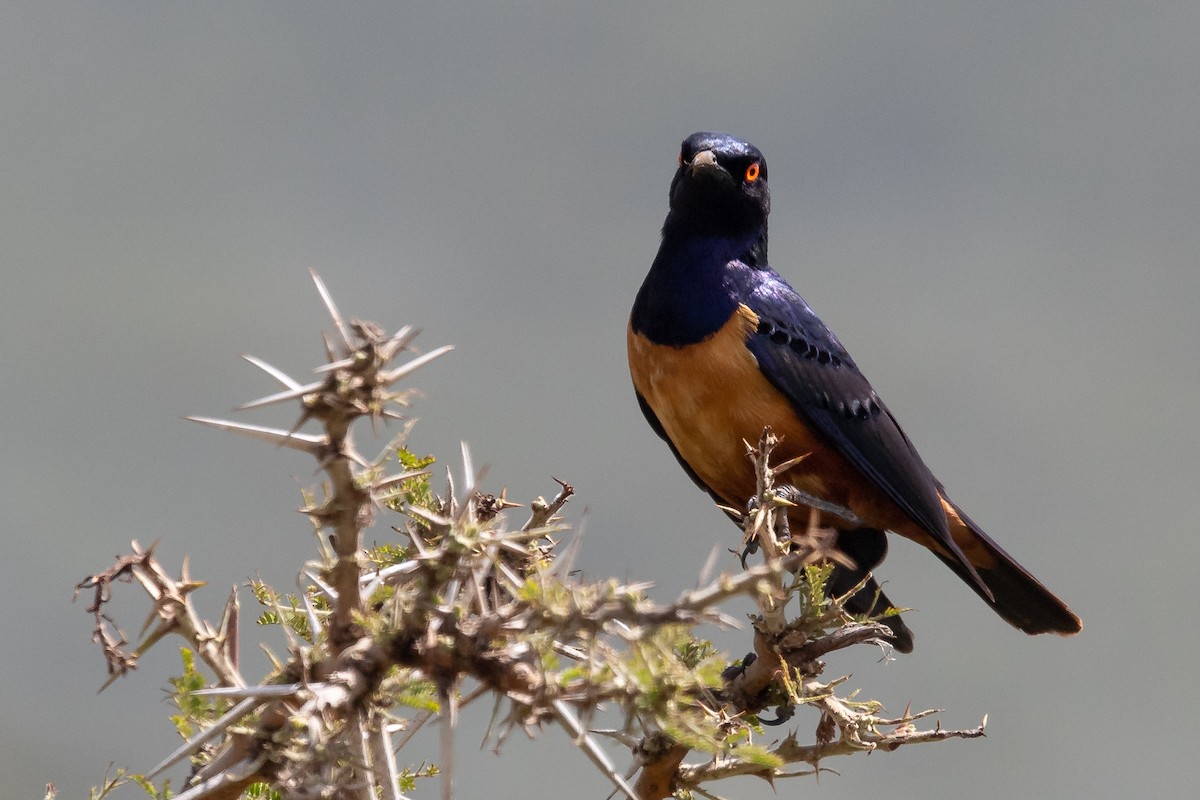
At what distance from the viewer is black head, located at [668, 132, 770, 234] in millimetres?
4203

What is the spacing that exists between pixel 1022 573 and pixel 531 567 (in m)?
2.63

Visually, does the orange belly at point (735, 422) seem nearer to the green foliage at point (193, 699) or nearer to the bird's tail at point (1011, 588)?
the bird's tail at point (1011, 588)

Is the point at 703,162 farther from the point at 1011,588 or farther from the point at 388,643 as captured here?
the point at 388,643

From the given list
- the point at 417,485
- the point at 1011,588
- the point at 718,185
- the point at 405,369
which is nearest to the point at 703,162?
the point at 718,185

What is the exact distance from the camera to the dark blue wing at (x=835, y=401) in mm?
3791

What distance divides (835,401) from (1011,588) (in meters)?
0.87

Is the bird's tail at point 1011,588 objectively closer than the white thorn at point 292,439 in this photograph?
No

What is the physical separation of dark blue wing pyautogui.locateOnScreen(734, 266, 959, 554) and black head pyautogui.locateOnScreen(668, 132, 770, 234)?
255 mm

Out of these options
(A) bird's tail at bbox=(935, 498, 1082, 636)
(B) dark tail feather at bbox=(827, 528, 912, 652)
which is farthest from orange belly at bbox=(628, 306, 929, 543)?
(A) bird's tail at bbox=(935, 498, 1082, 636)

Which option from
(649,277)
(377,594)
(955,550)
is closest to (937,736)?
(377,594)

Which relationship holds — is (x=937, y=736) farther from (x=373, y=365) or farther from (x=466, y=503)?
(x=373, y=365)

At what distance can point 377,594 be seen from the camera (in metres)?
1.60

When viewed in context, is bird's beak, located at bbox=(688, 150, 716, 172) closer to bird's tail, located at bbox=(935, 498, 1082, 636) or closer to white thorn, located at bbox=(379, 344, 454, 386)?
bird's tail, located at bbox=(935, 498, 1082, 636)

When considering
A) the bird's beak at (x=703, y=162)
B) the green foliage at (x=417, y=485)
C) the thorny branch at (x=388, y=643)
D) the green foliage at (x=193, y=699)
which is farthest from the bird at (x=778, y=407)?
the green foliage at (x=193, y=699)
